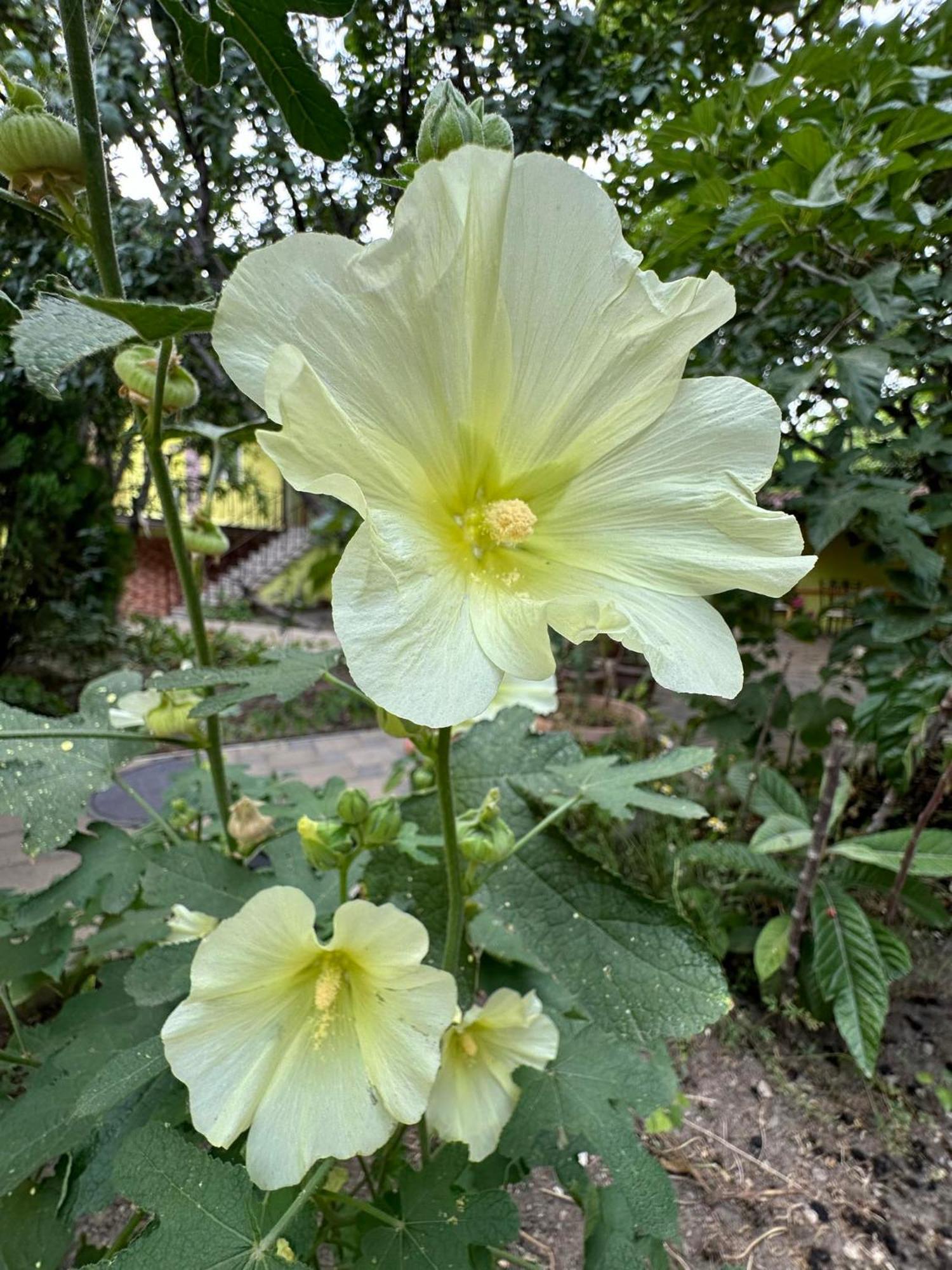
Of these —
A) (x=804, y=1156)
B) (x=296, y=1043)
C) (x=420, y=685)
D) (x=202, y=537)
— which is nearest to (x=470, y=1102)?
(x=296, y=1043)

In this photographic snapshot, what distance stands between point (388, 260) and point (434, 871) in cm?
53

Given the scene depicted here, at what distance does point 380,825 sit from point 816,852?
140 cm

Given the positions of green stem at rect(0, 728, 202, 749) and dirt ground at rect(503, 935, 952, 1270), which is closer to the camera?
green stem at rect(0, 728, 202, 749)

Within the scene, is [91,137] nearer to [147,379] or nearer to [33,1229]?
[147,379]

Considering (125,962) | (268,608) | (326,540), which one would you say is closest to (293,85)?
(125,962)

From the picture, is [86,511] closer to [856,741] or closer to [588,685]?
[588,685]

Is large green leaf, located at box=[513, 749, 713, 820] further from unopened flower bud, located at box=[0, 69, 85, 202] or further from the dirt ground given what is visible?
the dirt ground

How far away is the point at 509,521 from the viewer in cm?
47

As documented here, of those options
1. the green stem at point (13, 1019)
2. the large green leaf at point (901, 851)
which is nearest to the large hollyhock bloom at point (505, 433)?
the green stem at point (13, 1019)

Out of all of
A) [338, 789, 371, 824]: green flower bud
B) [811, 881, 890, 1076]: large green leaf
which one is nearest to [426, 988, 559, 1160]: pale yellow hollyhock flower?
[338, 789, 371, 824]: green flower bud

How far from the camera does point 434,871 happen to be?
2.30ft

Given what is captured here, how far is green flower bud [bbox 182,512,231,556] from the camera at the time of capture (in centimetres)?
87

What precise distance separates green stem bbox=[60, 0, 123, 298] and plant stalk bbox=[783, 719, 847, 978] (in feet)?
5.02

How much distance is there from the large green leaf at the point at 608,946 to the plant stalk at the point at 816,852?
1138 mm
